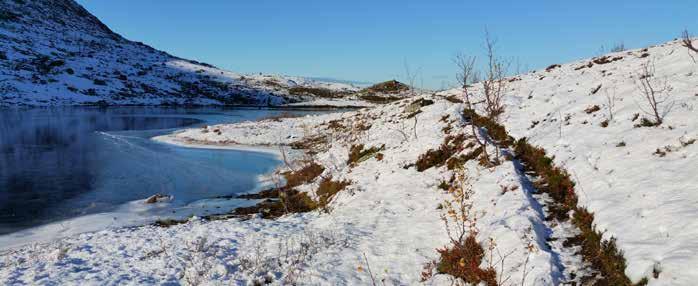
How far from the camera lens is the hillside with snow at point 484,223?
638cm

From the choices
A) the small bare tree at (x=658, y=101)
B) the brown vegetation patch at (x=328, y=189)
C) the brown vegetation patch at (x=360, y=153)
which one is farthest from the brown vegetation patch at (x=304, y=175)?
the small bare tree at (x=658, y=101)

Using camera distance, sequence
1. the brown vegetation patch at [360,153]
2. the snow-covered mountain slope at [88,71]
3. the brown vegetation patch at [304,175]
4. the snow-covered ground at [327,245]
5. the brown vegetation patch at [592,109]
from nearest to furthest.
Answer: the snow-covered ground at [327,245] → the brown vegetation patch at [592,109] → the brown vegetation patch at [360,153] → the brown vegetation patch at [304,175] → the snow-covered mountain slope at [88,71]

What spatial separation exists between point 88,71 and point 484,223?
441 ft

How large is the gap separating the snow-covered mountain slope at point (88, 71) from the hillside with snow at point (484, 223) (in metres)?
92.8

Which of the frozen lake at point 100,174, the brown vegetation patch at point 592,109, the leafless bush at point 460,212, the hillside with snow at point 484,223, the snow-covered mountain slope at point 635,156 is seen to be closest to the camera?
the snow-covered mountain slope at point 635,156

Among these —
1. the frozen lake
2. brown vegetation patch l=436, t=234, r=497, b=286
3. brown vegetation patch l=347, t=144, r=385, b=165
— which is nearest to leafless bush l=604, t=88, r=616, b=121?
brown vegetation patch l=436, t=234, r=497, b=286

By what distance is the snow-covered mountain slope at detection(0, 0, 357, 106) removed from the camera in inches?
3750

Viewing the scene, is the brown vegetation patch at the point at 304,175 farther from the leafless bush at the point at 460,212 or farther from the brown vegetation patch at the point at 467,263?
the brown vegetation patch at the point at 467,263

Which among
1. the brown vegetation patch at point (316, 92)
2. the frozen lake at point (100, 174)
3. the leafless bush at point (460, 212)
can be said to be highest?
the brown vegetation patch at point (316, 92)

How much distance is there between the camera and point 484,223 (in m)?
8.76

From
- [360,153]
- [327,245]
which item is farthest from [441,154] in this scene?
[327,245]

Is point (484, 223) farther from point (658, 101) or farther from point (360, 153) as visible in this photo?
point (360, 153)

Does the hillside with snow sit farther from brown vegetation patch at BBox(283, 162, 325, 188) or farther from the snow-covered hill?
brown vegetation patch at BBox(283, 162, 325, 188)

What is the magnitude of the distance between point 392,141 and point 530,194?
10.6 metres
